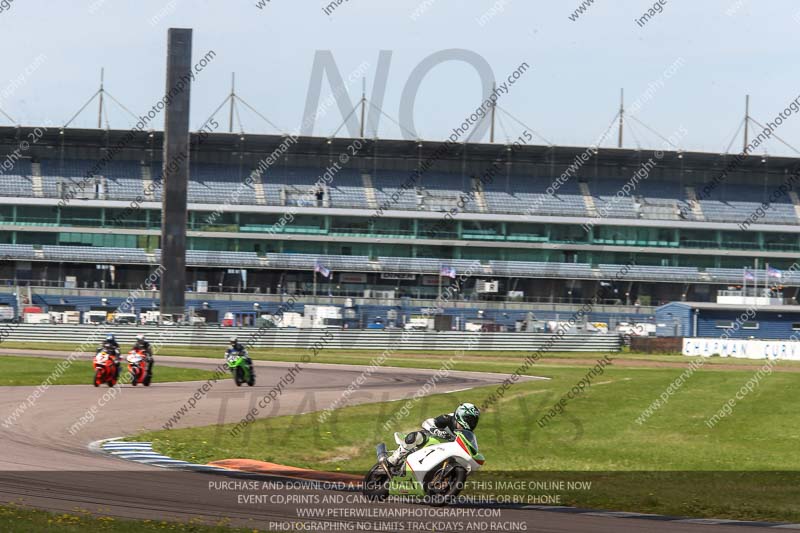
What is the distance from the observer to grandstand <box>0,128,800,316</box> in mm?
81875

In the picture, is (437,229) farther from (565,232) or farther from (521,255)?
(565,232)

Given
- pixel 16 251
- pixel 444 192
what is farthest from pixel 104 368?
pixel 444 192

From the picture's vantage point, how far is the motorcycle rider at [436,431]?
547 inches

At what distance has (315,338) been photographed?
57688mm

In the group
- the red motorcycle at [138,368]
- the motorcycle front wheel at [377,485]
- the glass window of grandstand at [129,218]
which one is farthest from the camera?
the glass window of grandstand at [129,218]

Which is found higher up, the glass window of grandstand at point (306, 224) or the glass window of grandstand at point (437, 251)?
the glass window of grandstand at point (306, 224)

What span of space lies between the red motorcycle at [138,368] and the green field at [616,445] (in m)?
8.53

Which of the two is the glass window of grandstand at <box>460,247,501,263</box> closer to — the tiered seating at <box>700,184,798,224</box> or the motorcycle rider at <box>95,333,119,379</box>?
the tiered seating at <box>700,184,798,224</box>

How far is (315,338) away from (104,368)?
27.6 m

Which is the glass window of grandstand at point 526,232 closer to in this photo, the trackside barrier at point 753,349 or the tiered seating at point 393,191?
the tiered seating at point 393,191

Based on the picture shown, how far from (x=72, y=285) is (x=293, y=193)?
1919cm

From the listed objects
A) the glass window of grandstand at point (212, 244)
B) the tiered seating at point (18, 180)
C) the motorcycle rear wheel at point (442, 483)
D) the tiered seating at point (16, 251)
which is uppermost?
the tiered seating at point (18, 180)

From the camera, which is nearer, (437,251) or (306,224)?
(306,224)

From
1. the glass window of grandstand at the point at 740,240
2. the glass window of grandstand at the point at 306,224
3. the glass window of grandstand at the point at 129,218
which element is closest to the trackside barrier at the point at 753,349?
the glass window of grandstand at the point at 740,240
